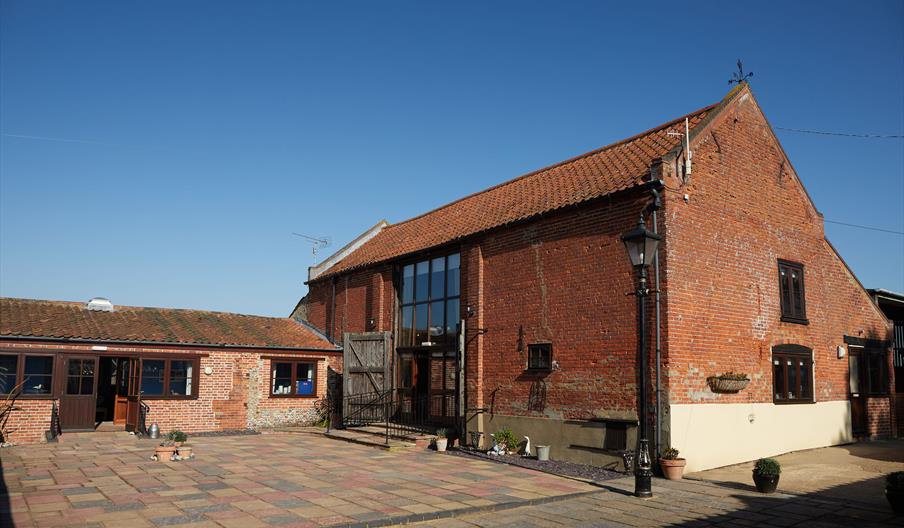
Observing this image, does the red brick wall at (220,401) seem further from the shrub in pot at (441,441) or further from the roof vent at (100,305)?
the shrub in pot at (441,441)

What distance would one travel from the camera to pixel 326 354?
2402 cm

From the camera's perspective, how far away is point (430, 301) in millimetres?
19672

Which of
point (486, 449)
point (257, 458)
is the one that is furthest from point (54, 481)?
point (486, 449)

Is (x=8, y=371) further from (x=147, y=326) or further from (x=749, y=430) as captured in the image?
(x=749, y=430)

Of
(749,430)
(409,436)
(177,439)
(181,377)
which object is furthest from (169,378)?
(749,430)

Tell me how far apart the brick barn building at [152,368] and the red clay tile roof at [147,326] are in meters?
0.03

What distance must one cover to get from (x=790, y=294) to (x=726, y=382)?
4266 mm

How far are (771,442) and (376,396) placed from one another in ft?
35.8

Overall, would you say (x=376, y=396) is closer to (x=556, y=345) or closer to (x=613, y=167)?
(x=556, y=345)

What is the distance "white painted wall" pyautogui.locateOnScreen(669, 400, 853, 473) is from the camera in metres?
12.8

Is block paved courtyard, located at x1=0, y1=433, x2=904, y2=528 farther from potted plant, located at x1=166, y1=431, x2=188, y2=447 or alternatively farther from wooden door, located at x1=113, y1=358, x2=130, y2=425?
wooden door, located at x1=113, y1=358, x2=130, y2=425

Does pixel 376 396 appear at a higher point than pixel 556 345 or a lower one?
lower

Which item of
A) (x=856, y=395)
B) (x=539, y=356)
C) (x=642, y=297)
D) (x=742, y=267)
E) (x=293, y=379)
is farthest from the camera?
(x=293, y=379)

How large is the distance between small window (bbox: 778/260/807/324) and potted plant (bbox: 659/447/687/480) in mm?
5453
